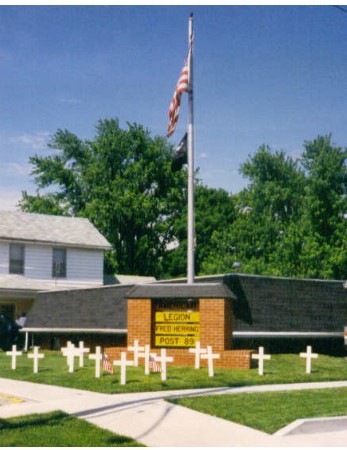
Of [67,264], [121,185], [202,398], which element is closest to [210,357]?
[202,398]

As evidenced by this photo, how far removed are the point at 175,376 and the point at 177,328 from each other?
113 inches

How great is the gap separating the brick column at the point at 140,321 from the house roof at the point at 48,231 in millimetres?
19427

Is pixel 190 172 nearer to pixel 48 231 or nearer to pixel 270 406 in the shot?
pixel 270 406

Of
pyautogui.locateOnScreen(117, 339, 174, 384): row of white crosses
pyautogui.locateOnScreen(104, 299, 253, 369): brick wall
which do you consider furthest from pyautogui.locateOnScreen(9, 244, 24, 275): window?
pyautogui.locateOnScreen(117, 339, 174, 384): row of white crosses

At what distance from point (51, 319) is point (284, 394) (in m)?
16.0

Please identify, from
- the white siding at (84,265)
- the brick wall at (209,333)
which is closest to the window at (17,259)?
the white siding at (84,265)

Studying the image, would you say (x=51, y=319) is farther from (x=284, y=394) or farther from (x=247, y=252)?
(x=247, y=252)

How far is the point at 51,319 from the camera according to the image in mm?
28828

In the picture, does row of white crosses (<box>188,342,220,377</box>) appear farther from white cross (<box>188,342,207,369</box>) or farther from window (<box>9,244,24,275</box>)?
window (<box>9,244,24,275</box>)

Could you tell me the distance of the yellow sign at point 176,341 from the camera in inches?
770

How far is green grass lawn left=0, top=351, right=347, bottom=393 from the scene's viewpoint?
15773mm

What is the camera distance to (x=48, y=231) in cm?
4125

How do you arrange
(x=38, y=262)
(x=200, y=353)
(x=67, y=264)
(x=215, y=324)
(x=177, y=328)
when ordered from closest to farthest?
(x=200, y=353), (x=215, y=324), (x=177, y=328), (x=38, y=262), (x=67, y=264)

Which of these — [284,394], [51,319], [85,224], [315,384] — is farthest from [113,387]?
[85,224]
